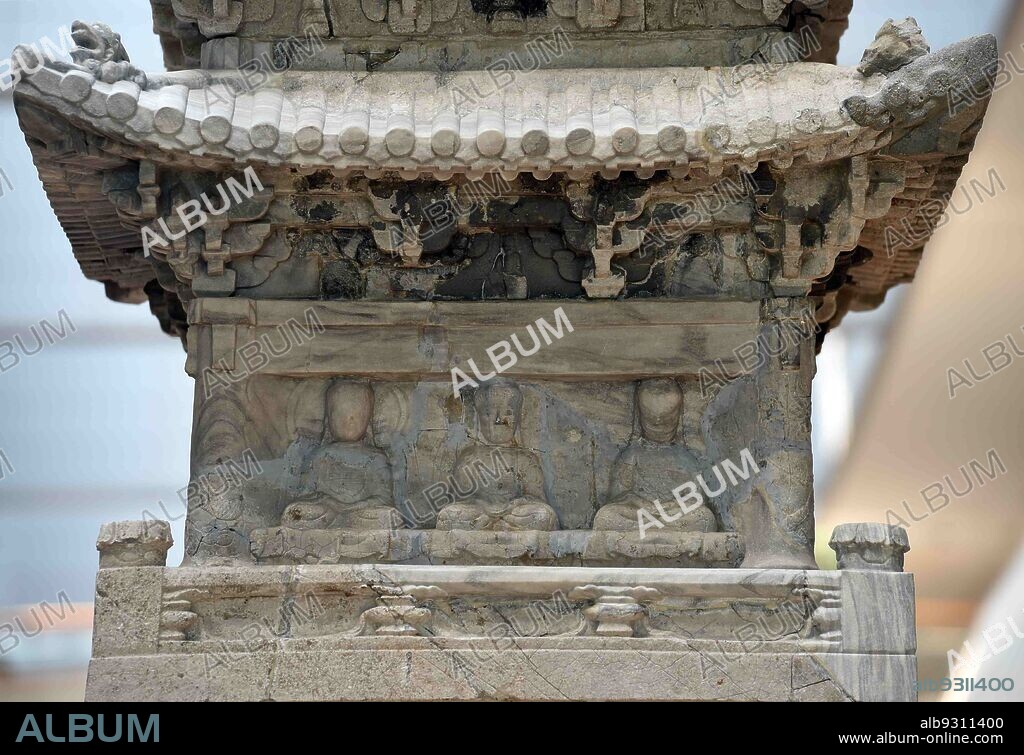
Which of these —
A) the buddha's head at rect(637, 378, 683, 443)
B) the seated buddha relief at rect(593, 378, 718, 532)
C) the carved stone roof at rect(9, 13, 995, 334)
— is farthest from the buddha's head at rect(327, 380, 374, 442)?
the buddha's head at rect(637, 378, 683, 443)

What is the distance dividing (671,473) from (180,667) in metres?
3.60

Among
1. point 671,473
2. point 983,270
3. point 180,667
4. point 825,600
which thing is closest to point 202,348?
point 180,667

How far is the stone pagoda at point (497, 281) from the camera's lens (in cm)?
1123

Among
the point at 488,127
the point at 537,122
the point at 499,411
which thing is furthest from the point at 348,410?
the point at 537,122

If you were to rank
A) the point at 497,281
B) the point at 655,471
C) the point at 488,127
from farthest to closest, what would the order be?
1. the point at 497,281
2. the point at 655,471
3. the point at 488,127

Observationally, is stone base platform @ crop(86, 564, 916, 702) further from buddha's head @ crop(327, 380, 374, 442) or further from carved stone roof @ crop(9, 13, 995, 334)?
carved stone roof @ crop(9, 13, 995, 334)

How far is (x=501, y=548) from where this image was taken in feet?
39.4

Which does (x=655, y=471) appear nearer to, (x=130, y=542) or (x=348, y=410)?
(x=348, y=410)

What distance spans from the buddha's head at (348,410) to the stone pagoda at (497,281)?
2 cm

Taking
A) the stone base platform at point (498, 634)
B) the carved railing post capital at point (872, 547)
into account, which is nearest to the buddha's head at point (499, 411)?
the stone base platform at point (498, 634)

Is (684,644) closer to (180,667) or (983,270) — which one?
(180,667)

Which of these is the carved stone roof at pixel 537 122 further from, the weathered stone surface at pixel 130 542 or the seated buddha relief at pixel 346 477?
the weathered stone surface at pixel 130 542

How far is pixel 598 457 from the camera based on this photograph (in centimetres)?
1266

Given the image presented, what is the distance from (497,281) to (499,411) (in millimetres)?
933
